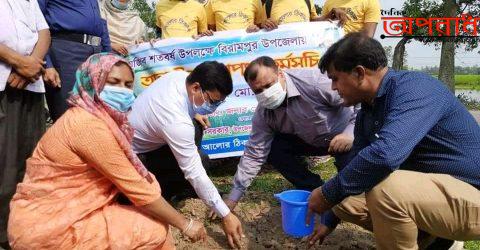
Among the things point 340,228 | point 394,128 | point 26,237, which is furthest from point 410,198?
point 26,237

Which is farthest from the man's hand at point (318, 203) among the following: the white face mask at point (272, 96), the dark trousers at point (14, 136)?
the dark trousers at point (14, 136)

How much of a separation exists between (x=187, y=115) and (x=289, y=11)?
241 centimetres

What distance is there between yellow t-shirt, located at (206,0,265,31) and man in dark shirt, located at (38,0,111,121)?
1.59 meters

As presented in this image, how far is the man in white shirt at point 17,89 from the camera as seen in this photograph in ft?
8.44

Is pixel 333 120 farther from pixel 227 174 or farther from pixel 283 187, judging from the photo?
pixel 227 174

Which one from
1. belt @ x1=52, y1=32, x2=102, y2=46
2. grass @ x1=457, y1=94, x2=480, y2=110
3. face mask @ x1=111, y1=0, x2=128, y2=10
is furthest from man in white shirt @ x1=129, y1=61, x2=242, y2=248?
grass @ x1=457, y1=94, x2=480, y2=110

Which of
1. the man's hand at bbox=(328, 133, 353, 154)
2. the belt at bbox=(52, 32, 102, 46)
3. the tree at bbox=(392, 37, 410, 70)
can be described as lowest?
the tree at bbox=(392, 37, 410, 70)

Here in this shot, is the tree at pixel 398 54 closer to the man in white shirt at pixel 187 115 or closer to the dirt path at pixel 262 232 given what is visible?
the dirt path at pixel 262 232

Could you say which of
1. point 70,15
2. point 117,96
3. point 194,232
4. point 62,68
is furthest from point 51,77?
point 194,232

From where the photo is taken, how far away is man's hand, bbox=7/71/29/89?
2592 mm

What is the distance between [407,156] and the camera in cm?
193

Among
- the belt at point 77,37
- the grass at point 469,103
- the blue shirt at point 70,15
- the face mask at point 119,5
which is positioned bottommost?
the grass at point 469,103

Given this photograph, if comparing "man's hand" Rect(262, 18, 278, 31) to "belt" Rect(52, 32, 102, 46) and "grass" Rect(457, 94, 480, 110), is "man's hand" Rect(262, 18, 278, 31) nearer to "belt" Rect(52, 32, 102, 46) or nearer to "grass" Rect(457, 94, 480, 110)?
"belt" Rect(52, 32, 102, 46)

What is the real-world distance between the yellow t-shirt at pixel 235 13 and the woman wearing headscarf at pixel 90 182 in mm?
2626
